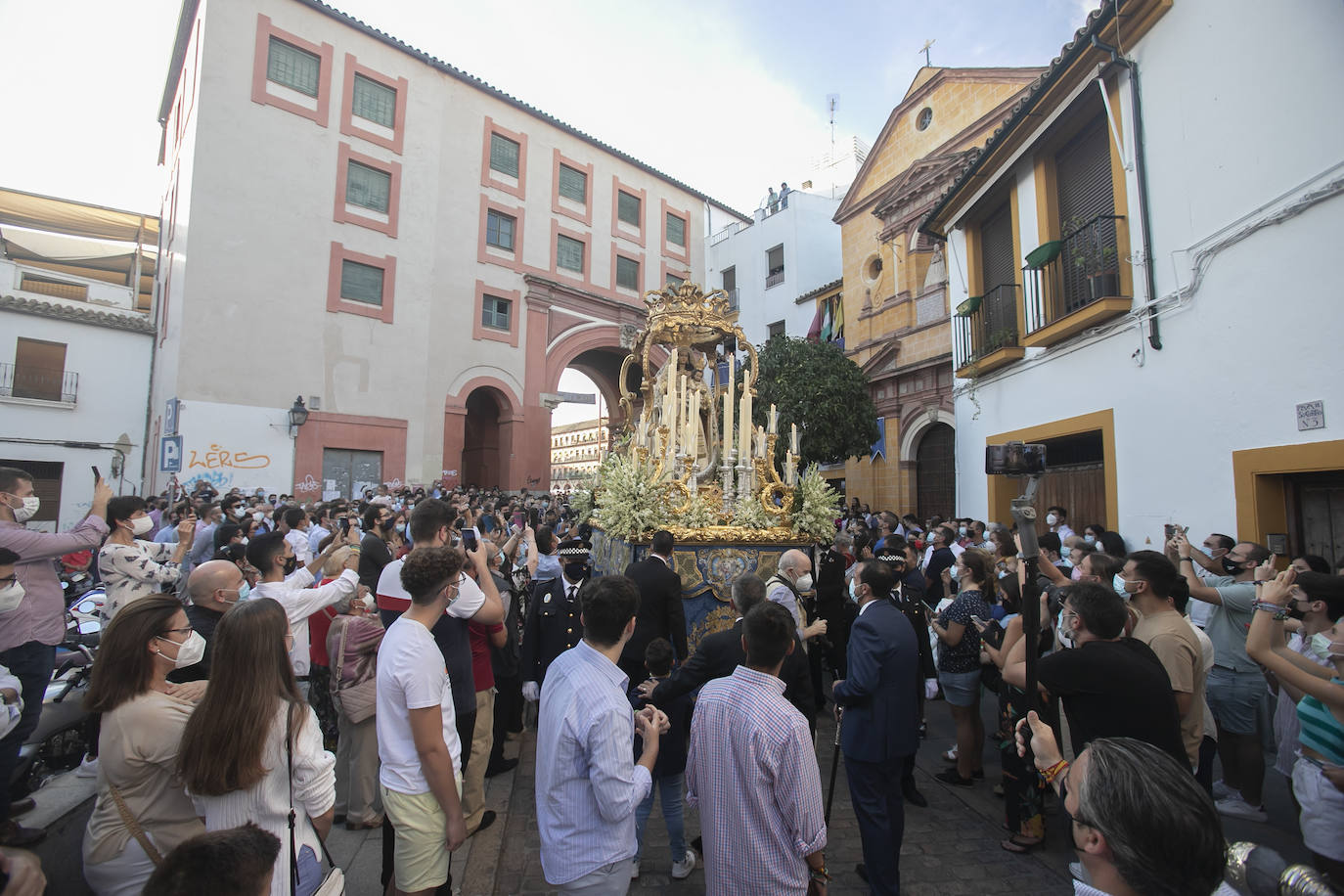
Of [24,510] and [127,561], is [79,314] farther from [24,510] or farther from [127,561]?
[127,561]

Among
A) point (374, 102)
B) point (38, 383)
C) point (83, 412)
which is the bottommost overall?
point (83, 412)

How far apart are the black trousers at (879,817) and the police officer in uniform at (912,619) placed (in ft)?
2.86

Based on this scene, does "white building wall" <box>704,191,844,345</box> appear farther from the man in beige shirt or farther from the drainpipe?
the man in beige shirt

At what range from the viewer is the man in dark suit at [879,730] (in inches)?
129

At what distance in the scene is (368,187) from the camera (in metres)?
18.0

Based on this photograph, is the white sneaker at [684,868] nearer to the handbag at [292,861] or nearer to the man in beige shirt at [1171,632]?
the handbag at [292,861]

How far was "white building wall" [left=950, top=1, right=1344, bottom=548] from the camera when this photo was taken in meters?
5.24

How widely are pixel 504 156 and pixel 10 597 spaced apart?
2046cm

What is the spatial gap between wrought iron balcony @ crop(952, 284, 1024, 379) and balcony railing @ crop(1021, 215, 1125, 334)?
0.44 meters

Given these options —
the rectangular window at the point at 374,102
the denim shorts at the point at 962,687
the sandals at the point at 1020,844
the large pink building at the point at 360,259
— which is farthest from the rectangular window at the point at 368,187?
the sandals at the point at 1020,844

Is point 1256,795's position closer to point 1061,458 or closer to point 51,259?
point 1061,458

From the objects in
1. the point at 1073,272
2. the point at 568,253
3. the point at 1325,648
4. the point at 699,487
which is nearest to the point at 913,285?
the point at 1073,272

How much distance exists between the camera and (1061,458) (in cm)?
956

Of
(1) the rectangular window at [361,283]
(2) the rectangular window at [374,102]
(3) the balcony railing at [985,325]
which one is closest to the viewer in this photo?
(3) the balcony railing at [985,325]
